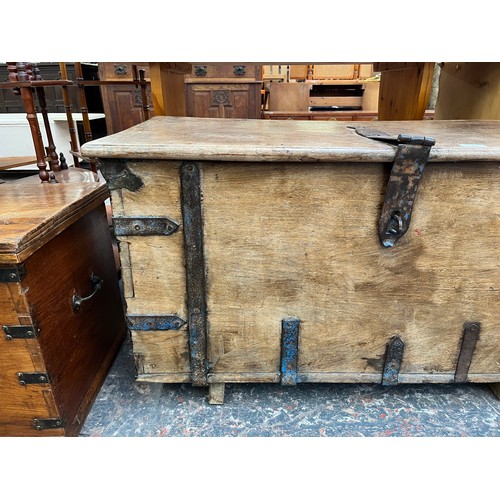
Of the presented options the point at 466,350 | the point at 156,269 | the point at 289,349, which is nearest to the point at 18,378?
the point at 156,269

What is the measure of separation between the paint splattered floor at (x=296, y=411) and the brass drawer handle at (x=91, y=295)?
337 mm

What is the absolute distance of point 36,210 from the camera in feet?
3.64

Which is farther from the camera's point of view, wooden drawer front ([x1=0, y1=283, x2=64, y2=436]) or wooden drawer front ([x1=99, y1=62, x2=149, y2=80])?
wooden drawer front ([x1=99, y1=62, x2=149, y2=80])

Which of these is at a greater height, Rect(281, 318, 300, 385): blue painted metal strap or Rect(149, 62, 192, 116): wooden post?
Rect(149, 62, 192, 116): wooden post

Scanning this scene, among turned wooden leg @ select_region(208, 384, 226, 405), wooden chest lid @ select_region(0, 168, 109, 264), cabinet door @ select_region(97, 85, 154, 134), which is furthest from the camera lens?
cabinet door @ select_region(97, 85, 154, 134)

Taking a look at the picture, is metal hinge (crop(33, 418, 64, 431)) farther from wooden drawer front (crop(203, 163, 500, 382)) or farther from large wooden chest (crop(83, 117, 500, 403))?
wooden drawer front (crop(203, 163, 500, 382))

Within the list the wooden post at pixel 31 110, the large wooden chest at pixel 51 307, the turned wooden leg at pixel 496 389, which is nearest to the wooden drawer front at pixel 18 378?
the large wooden chest at pixel 51 307

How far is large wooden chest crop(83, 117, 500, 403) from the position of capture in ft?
3.25

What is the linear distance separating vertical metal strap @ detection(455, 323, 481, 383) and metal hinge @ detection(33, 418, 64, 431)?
1172mm

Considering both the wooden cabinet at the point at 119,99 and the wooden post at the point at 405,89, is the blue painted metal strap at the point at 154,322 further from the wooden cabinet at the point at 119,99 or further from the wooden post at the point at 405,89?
the wooden cabinet at the point at 119,99

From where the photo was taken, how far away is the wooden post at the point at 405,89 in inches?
72.4

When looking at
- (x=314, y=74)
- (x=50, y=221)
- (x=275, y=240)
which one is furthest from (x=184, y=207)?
(x=314, y=74)

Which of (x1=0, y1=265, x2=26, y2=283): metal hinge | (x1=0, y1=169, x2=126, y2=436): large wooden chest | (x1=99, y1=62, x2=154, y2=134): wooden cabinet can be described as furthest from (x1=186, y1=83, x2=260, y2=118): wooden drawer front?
(x1=0, y1=265, x2=26, y2=283): metal hinge

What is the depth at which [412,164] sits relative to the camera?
957mm
